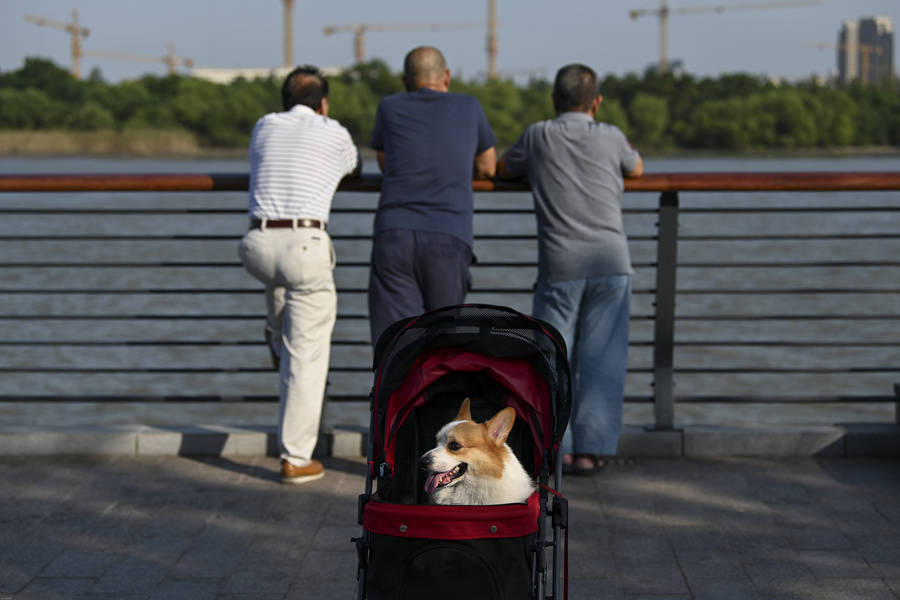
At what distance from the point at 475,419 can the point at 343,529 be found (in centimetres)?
102

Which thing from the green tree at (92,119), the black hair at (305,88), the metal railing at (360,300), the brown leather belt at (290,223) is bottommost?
the metal railing at (360,300)

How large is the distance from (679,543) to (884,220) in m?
28.6

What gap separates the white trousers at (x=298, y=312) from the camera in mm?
4375

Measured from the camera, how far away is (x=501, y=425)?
286 cm

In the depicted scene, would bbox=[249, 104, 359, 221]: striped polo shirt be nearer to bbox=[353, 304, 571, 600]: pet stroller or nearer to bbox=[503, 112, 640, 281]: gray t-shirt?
bbox=[503, 112, 640, 281]: gray t-shirt

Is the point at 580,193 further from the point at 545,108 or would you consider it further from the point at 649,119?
the point at 545,108

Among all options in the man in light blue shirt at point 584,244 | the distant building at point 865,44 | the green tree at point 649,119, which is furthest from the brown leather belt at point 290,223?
the distant building at point 865,44

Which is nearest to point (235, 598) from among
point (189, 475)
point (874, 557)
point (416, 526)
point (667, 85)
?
point (416, 526)

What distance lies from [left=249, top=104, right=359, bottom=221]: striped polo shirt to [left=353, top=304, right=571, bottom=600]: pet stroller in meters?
1.40

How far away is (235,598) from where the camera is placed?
333 cm

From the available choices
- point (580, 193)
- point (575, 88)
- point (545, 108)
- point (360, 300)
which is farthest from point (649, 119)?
point (580, 193)

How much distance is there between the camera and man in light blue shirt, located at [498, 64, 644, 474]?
444 cm

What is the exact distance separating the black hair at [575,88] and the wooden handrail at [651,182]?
0.38 metres

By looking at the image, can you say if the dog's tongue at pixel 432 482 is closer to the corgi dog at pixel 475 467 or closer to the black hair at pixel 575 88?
the corgi dog at pixel 475 467
